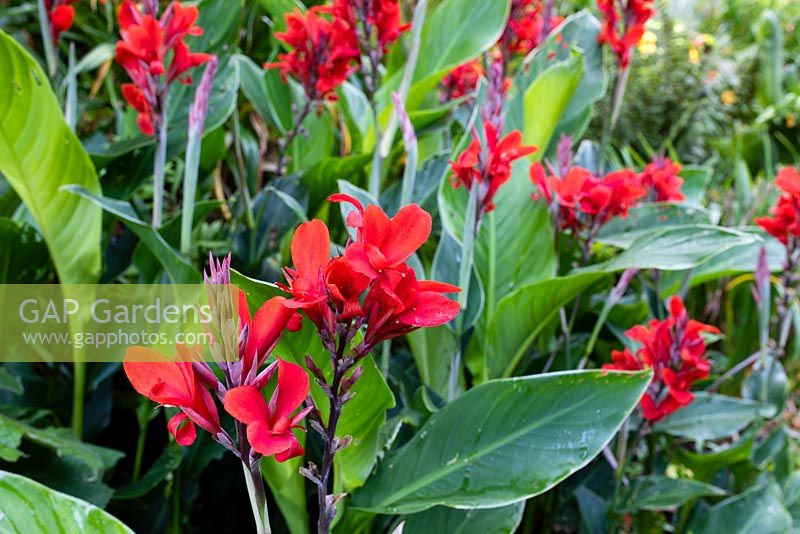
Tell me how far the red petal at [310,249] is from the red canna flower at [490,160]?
1.27ft

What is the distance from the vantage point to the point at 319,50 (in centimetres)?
112

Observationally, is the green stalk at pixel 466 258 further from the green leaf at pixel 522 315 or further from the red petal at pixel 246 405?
the red petal at pixel 246 405

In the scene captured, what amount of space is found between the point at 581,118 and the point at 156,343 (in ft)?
3.11

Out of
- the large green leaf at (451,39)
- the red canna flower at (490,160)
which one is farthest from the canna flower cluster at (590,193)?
the large green leaf at (451,39)

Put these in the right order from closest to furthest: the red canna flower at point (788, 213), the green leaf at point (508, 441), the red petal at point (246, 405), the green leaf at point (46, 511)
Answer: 1. the red petal at point (246, 405)
2. the green leaf at point (46, 511)
3. the green leaf at point (508, 441)
4. the red canna flower at point (788, 213)

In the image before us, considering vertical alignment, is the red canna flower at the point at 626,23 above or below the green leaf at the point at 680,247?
above

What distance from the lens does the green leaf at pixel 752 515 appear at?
1041 millimetres

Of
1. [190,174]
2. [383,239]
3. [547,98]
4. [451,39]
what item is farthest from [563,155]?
[383,239]

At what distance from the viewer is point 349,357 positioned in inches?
20.5

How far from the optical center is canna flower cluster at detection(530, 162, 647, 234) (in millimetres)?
987

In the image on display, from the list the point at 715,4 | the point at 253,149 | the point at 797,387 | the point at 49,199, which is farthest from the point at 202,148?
the point at 715,4

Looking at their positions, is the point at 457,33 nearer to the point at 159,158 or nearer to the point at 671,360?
the point at 159,158

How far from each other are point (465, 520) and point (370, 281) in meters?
0.48

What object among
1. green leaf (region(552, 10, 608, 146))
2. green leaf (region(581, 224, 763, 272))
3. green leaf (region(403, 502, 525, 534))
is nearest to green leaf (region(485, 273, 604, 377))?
green leaf (region(581, 224, 763, 272))
